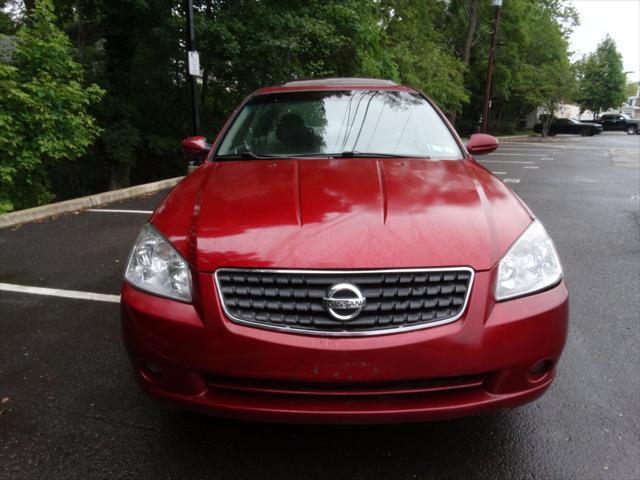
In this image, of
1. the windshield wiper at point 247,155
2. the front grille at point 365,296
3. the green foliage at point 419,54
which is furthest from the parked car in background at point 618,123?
the front grille at point 365,296

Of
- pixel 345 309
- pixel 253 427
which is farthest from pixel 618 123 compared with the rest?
pixel 345 309

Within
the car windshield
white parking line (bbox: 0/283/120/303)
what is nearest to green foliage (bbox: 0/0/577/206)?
white parking line (bbox: 0/283/120/303)

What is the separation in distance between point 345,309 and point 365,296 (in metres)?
0.09

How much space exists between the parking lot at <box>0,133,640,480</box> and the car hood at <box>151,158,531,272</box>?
890 millimetres

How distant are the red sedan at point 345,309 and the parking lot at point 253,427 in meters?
0.39

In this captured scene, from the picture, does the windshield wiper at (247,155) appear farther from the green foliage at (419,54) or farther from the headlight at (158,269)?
the green foliage at (419,54)

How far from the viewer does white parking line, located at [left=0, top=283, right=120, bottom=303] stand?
12.7 feet

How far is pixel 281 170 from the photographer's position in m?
2.63

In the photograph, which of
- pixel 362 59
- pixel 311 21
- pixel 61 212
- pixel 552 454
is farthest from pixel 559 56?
pixel 552 454

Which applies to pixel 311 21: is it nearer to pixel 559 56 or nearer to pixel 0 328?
pixel 0 328

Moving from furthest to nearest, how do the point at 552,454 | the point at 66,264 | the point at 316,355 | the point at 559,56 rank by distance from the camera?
the point at 559,56 < the point at 66,264 < the point at 552,454 < the point at 316,355

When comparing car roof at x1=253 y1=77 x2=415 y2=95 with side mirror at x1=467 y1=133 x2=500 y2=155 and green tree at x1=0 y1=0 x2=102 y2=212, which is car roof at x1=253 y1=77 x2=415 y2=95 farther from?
green tree at x1=0 y1=0 x2=102 y2=212

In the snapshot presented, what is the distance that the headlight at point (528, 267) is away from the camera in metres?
1.88

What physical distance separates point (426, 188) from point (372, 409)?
108 cm
